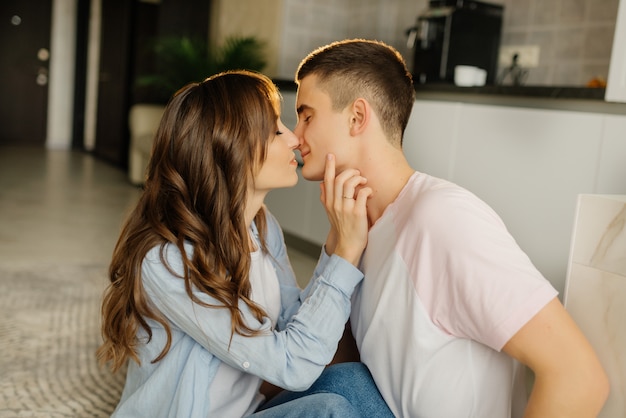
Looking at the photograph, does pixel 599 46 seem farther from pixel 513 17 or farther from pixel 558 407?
pixel 558 407

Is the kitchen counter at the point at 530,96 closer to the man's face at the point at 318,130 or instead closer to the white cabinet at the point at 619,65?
the white cabinet at the point at 619,65

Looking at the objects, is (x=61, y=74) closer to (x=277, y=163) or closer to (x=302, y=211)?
(x=302, y=211)

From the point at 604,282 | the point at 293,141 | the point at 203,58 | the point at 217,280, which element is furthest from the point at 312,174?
the point at 203,58

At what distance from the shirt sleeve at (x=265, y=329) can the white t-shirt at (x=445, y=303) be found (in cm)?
7

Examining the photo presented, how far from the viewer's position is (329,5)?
4898 mm

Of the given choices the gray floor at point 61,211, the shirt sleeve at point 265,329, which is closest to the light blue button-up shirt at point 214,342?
the shirt sleeve at point 265,329

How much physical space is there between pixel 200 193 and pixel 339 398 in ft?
1.52

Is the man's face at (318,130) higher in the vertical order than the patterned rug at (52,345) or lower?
higher

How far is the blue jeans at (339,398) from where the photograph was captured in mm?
1135

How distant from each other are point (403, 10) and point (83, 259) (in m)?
2.56

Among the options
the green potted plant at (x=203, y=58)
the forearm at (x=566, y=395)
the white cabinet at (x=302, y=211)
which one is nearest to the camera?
the forearm at (x=566, y=395)

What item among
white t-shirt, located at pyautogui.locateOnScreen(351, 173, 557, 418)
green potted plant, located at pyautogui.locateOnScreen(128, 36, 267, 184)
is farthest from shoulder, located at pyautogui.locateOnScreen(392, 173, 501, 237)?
green potted plant, located at pyautogui.locateOnScreen(128, 36, 267, 184)

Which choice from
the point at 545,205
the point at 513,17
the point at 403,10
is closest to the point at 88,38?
the point at 403,10

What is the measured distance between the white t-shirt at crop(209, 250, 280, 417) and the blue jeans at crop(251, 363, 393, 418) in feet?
0.23
